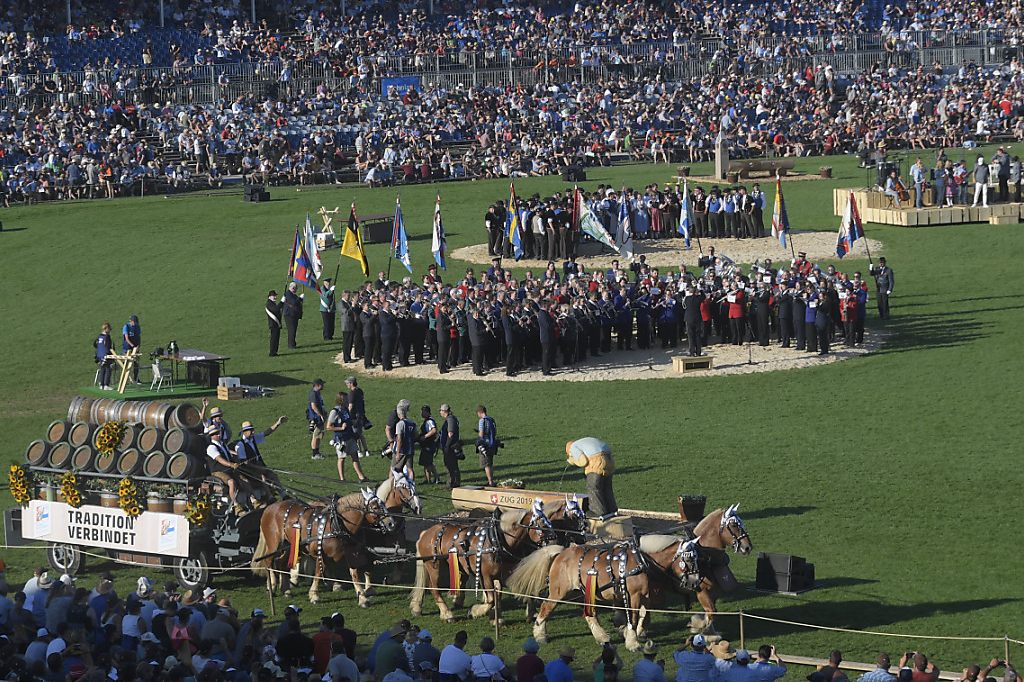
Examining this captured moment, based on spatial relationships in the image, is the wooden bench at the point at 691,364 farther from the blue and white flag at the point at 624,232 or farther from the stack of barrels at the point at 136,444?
the stack of barrels at the point at 136,444

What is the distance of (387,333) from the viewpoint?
32.9 metres

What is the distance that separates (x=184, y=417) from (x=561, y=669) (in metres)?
7.97

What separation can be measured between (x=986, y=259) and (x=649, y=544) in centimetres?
2672

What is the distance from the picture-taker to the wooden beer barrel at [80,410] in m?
22.4

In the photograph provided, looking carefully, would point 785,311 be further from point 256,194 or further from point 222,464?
point 256,194

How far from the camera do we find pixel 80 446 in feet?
70.9

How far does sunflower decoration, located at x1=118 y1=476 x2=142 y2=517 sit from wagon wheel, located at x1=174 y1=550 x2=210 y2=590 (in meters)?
0.82

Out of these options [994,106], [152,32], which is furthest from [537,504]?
[152,32]

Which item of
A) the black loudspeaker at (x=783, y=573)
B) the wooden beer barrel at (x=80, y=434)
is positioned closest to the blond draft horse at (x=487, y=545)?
the black loudspeaker at (x=783, y=573)

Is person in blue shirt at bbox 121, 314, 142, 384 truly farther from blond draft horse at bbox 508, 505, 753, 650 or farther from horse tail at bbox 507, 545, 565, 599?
blond draft horse at bbox 508, 505, 753, 650

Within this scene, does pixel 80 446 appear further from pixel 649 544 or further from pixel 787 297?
pixel 787 297

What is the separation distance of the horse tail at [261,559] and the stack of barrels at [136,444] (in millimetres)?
1311

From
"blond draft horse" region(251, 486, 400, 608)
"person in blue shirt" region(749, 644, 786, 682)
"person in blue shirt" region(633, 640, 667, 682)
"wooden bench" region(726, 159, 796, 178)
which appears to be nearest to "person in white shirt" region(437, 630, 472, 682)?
"person in blue shirt" region(633, 640, 667, 682)

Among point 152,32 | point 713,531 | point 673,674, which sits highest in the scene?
point 152,32
